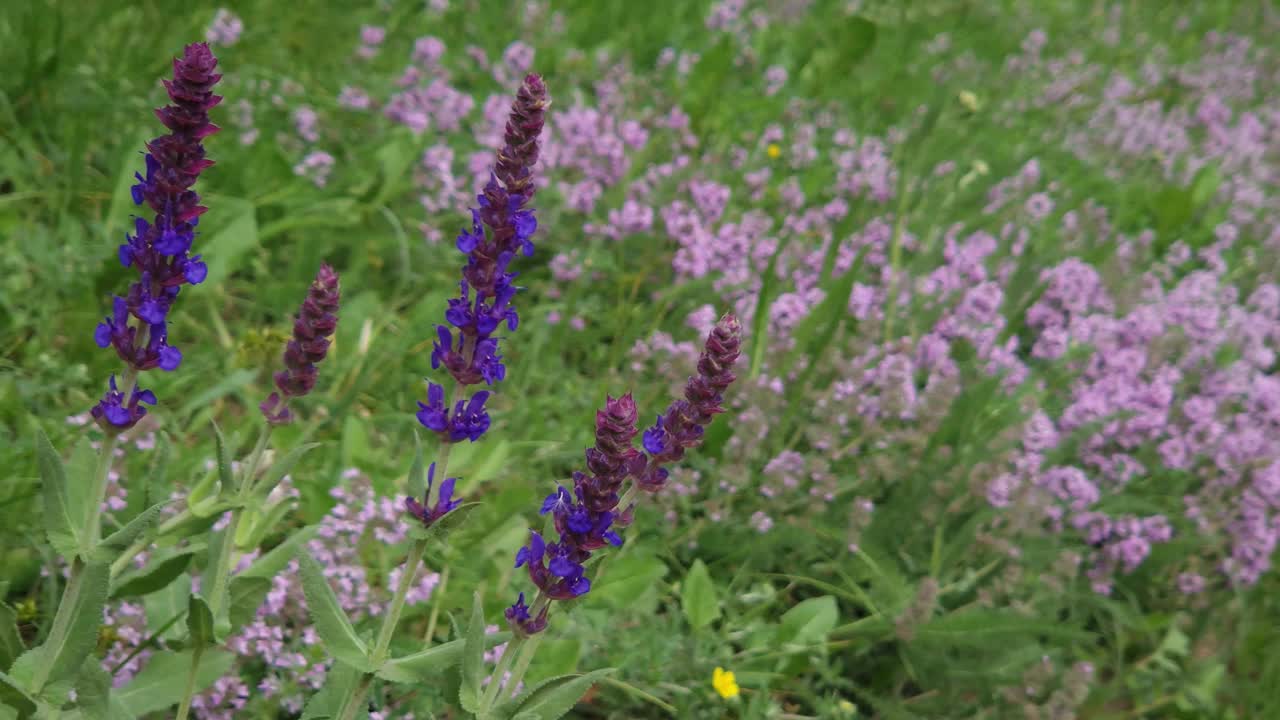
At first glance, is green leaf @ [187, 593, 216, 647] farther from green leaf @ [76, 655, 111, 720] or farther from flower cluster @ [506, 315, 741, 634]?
flower cluster @ [506, 315, 741, 634]

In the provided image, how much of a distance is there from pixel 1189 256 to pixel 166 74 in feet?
14.4

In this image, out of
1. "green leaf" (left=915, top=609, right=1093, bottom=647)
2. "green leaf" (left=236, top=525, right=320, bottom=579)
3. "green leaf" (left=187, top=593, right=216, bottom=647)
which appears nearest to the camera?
"green leaf" (left=187, top=593, right=216, bottom=647)

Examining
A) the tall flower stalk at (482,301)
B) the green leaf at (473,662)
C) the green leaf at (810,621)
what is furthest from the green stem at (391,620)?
the green leaf at (810,621)

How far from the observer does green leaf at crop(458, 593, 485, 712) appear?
171 centimetres

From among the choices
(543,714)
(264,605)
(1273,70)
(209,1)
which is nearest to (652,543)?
(264,605)

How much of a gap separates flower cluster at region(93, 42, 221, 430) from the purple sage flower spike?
0.56ft

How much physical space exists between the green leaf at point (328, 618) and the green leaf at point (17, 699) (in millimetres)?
450

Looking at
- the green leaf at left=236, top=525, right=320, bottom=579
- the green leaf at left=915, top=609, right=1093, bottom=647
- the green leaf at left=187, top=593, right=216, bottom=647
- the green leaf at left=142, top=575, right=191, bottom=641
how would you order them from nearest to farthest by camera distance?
the green leaf at left=187, top=593, right=216, bottom=647, the green leaf at left=236, top=525, right=320, bottom=579, the green leaf at left=142, top=575, right=191, bottom=641, the green leaf at left=915, top=609, right=1093, bottom=647

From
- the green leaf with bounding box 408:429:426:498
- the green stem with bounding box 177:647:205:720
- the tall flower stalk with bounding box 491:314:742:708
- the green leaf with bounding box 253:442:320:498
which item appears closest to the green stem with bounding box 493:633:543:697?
the tall flower stalk with bounding box 491:314:742:708

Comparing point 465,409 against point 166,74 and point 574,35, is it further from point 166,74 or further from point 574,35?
point 574,35

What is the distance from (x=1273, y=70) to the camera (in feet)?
24.1

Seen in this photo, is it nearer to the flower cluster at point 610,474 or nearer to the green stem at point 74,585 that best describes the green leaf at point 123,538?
the green stem at point 74,585

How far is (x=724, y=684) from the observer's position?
9.04 ft

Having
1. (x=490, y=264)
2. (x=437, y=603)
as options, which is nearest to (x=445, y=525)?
(x=490, y=264)
